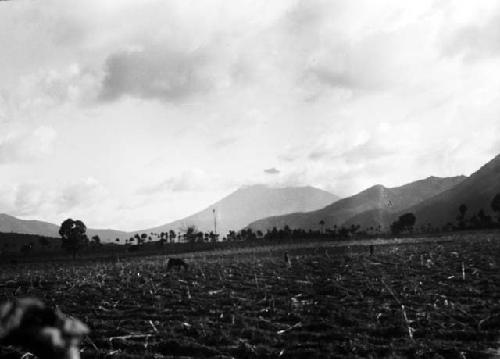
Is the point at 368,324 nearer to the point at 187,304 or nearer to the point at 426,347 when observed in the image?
the point at 426,347

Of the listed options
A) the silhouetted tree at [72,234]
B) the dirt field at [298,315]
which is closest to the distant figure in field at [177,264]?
the dirt field at [298,315]

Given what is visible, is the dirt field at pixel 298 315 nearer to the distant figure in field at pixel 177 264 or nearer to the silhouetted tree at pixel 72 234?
the distant figure in field at pixel 177 264

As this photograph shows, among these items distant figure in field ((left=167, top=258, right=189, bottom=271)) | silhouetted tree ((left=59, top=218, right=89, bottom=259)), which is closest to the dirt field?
distant figure in field ((left=167, top=258, right=189, bottom=271))

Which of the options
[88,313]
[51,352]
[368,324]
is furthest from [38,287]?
[51,352]

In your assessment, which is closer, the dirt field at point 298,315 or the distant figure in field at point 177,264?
the dirt field at point 298,315

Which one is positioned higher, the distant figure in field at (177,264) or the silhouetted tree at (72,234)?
the silhouetted tree at (72,234)

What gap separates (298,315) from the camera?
15039mm

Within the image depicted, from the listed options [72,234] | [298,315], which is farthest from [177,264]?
[72,234]

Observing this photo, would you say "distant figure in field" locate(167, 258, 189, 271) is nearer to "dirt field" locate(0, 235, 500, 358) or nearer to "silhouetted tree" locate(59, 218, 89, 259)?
"dirt field" locate(0, 235, 500, 358)

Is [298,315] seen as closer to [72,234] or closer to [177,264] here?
[177,264]

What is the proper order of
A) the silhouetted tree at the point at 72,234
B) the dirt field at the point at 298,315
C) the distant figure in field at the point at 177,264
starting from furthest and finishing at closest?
the silhouetted tree at the point at 72,234, the distant figure in field at the point at 177,264, the dirt field at the point at 298,315

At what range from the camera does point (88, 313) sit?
56.6 ft

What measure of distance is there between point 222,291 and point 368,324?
9885 mm

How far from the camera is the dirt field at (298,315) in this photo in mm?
11148
